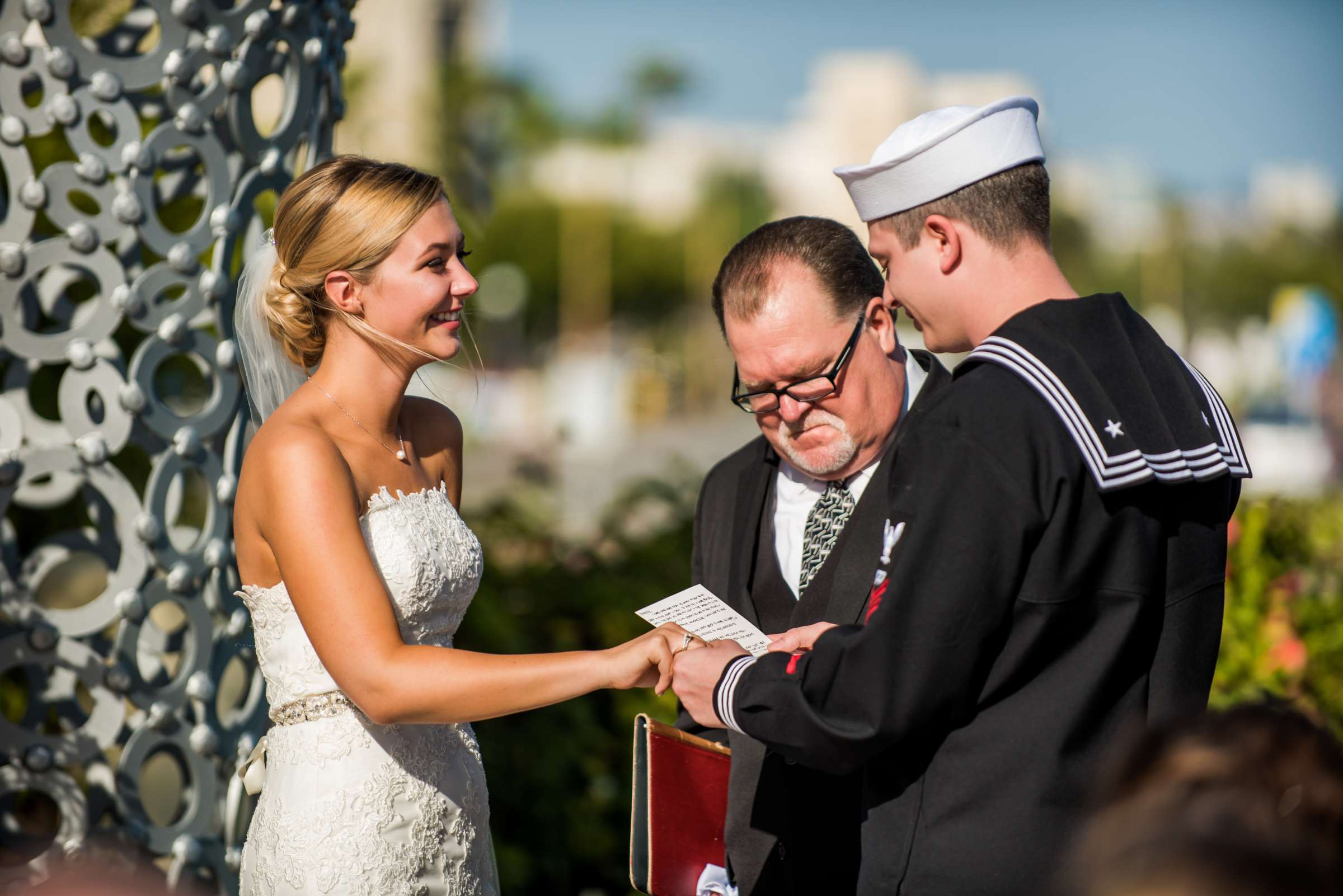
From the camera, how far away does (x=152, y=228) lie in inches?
128

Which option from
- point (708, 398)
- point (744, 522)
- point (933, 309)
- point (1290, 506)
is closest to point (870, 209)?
point (933, 309)

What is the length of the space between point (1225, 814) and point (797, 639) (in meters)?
1.58

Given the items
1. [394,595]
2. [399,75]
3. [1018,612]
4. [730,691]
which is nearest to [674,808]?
[730,691]

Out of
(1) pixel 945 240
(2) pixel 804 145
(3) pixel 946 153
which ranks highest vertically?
(3) pixel 946 153

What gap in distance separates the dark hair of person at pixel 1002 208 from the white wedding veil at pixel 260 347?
5.37ft

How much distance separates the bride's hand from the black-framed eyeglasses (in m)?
0.73

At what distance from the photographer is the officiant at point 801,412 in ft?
10.5

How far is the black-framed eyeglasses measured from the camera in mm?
3250

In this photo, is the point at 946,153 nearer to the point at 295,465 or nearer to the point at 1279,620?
the point at 295,465

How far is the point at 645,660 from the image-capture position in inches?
108

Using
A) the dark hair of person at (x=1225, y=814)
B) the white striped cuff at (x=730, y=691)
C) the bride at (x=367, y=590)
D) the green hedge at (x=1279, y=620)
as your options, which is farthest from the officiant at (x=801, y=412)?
the green hedge at (x=1279, y=620)

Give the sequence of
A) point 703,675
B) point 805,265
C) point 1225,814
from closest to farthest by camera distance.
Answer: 1. point 1225,814
2. point 703,675
3. point 805,265

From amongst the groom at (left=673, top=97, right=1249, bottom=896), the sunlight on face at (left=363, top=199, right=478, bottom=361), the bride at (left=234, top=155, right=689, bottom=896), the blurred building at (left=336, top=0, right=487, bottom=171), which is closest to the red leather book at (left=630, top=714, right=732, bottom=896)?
the bride at (left=234, top=155, right=689, bottom=896)

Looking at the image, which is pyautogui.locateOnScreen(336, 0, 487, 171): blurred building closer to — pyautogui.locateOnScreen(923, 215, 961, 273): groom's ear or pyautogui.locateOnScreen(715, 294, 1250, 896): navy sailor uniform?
pyautogui.locateOnScreen(923, 215, 961, 273): groom's ear
